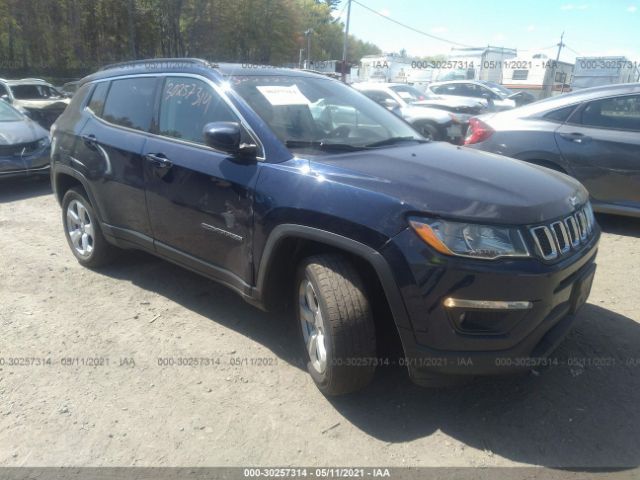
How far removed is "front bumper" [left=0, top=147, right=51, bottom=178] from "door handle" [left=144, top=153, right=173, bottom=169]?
5.15 metres

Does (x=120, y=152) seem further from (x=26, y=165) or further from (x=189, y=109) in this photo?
(x=26, y=165)

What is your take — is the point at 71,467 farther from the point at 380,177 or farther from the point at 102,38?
the point at 102,38

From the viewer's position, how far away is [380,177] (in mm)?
2535

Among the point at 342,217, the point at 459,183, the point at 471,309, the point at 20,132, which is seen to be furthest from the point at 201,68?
the point at 20,132

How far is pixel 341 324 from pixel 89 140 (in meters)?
2.88

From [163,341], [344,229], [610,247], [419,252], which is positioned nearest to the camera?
[419,252]

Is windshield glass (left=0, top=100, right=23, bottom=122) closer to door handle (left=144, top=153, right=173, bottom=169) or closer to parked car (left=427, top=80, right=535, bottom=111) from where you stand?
door handle (left=144, top=153, right=173, bottom=169)

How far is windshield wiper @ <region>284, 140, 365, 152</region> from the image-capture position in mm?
2986

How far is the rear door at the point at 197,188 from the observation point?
3.02 meters

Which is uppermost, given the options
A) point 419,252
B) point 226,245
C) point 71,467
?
point 419,252

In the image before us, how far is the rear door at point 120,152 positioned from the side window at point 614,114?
4.39 meters

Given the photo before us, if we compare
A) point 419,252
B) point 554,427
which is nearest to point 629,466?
→ point 554,427

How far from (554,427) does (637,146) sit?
370 cm

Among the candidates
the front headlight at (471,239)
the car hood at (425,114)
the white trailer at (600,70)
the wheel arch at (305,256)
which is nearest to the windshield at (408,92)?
the car hood at (425,114)
